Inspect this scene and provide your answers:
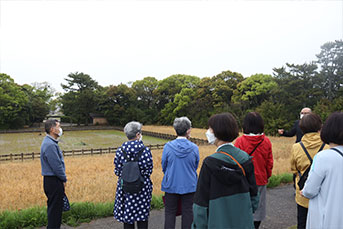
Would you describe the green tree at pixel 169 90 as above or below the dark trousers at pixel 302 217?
above

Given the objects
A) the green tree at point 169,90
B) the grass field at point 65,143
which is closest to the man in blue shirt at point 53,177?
the grass field at point 65,143

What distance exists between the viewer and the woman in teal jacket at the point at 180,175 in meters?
2.74

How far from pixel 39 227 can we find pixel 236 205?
2.98 m

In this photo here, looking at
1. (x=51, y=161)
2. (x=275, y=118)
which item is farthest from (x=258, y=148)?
(x=275, y=118)

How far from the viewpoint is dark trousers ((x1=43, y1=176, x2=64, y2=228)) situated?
9.65 feet

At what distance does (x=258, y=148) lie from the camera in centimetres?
275

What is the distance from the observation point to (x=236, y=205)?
5.42 feet

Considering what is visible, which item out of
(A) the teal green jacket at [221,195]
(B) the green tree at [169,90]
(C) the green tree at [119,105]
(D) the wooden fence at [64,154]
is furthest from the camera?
(C) the green tree at [119,105]

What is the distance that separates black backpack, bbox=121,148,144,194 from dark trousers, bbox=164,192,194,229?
496 mm

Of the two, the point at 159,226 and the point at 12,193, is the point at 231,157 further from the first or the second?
the point at 12,193

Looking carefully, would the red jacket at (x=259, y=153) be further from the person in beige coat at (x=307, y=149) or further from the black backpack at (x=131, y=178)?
the black backpack at (x=131, y=178)

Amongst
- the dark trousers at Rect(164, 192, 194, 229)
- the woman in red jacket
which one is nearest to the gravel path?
the dark trousers at Rect(164, 192, 194, 229)

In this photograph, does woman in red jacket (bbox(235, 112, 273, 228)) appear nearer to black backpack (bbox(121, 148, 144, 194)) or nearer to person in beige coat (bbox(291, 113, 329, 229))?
person in beige coat (bbox(291, 113, 329, 229))

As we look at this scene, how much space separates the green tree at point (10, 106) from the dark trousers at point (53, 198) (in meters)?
37.2
